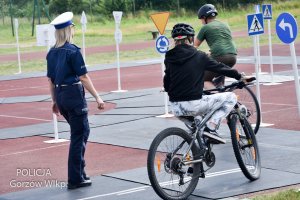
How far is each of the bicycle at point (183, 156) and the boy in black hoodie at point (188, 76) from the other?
106 millimetres

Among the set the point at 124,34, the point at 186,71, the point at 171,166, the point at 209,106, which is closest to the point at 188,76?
the point at 186,71

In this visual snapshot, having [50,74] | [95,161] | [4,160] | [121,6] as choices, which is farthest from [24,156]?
[121,6]

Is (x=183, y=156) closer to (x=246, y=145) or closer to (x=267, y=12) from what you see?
(x=246, y=145)

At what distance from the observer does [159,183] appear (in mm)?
8016

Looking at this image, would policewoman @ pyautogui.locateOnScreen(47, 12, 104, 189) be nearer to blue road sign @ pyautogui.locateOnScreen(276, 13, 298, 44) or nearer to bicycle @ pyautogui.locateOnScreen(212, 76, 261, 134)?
bicycle @ pyautogui.locateOnScreen(212, 76, 261, 134)

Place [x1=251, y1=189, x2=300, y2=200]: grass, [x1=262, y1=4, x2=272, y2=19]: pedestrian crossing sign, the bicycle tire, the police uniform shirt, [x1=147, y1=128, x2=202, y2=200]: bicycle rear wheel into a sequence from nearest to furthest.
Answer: [x1=251, y1=189, x2=300, y2=200]: grass < [x1=147, y1=128, x2=202, y2=200]: bicycle rear wheel < the bicycle tire < the police uniform shirt < [x1=262, y1=4, x2=272, y2=19]: pedestrian crossing sign

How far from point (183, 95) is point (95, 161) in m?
2.75

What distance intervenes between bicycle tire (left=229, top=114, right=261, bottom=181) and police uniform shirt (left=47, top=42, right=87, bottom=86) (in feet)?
5.95

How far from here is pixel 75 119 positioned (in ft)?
29.6

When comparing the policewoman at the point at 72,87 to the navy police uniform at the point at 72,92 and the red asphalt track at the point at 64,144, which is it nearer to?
the navy police uniform at the point at 72,92

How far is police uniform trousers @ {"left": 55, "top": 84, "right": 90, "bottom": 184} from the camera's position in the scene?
29.5 ft

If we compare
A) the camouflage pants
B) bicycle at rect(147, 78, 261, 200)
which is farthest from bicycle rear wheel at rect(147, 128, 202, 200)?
the camouflage pants

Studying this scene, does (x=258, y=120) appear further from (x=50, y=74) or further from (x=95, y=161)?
(x=50, y=74)

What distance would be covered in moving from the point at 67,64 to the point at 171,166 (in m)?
1.82
